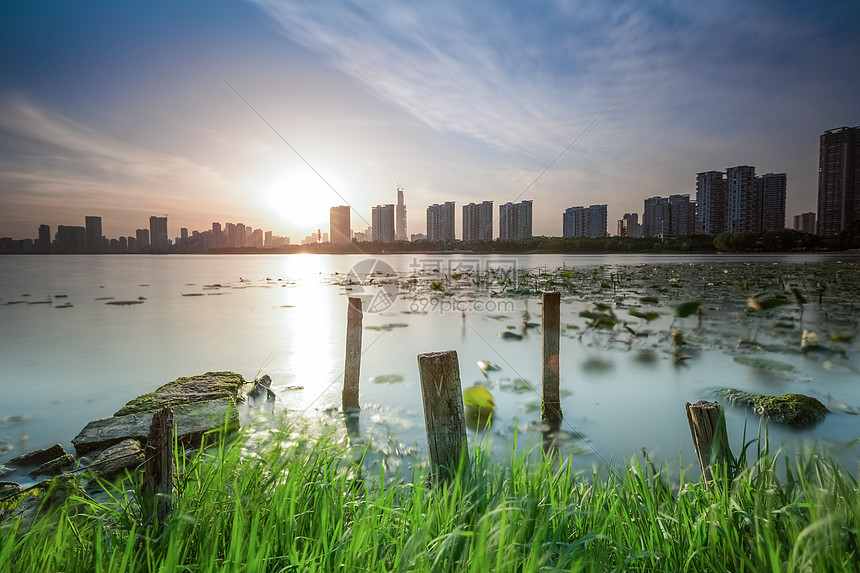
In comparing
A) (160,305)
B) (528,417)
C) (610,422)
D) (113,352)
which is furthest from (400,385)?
(160,305)

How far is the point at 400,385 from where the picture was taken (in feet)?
19.6

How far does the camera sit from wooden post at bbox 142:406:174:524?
1653mm

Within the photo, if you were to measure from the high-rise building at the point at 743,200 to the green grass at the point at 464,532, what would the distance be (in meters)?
56.9

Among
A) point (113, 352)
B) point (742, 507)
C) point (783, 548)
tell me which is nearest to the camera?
point (783, 548)

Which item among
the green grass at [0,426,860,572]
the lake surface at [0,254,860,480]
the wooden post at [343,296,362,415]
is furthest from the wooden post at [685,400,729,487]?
the wooden post at [343,296,362,415]

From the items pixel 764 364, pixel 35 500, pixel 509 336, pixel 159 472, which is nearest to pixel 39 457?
pixel 35 500

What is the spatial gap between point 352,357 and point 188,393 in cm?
215

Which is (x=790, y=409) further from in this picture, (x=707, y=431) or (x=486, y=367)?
(x=486, y=367)

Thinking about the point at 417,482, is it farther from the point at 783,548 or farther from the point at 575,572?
the point at 783,548

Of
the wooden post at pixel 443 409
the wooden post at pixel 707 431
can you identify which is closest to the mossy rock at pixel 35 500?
the wooden post at pixel 443 409

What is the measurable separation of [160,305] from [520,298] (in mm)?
13633

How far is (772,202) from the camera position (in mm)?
47938

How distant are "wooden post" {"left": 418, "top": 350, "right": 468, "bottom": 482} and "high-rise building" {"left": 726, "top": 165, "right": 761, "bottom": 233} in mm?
57008

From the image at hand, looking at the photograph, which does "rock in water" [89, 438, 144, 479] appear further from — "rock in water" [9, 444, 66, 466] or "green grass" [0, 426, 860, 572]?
"green grass" [0, 426, 860, 572]
